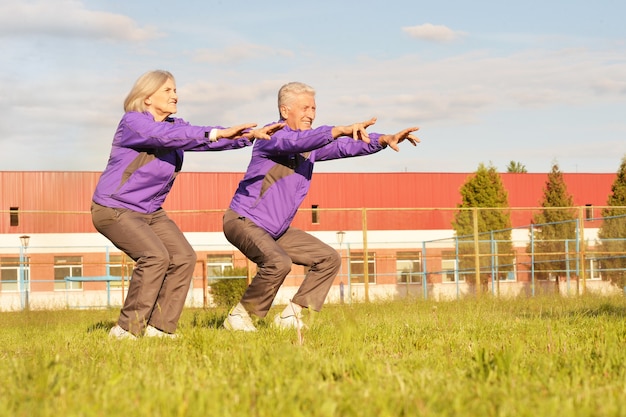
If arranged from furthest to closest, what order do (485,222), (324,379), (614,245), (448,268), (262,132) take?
(448,268) < (485,222) < (614,245) < (262,132) < (324,379)

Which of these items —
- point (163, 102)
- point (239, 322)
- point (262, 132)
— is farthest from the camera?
point (239, 322)

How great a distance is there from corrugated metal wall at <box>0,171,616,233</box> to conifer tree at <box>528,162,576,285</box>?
3.09 m

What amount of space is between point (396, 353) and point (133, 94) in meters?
3.06

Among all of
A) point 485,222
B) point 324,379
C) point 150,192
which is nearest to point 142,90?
point 150,192

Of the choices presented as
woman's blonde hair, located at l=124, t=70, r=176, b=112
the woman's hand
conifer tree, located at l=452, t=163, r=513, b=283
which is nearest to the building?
conifer tree, located at l=452, t=163, r=513, b=283

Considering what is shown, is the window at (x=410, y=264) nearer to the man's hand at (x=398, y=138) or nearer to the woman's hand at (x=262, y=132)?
the man's hand at (x=398, y=138)

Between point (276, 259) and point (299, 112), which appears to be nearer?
point (276, 259)

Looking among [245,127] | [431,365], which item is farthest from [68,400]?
[245,127]

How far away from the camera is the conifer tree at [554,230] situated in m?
27.1

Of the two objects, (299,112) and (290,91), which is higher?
(290,91)

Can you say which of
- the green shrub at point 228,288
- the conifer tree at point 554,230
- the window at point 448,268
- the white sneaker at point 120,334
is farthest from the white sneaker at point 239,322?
the window at point 448,268

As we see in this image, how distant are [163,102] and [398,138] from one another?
1.88m

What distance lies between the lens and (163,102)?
6.51 m

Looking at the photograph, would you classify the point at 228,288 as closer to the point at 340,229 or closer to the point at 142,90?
the point at 142,90
